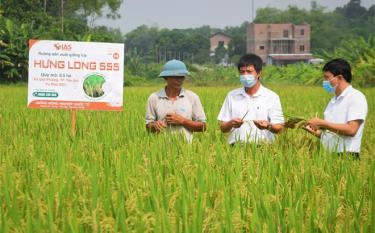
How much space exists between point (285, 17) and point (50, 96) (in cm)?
9036

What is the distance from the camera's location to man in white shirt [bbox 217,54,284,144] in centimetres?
382

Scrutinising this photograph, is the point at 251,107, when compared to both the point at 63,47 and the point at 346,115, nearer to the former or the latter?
the point at 346,115

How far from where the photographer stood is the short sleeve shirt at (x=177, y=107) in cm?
408

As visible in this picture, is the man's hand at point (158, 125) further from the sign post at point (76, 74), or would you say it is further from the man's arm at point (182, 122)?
the sign post at point (76, 74)

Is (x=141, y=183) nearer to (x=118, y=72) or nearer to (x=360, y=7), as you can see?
(x=118, y=72)

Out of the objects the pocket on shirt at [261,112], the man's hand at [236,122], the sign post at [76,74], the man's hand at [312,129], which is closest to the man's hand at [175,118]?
the man's hand at [236,122]

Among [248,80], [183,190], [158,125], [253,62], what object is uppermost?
[253,62]

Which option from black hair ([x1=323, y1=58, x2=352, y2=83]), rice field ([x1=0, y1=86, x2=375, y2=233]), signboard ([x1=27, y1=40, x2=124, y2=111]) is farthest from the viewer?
signboard ([x1=27, y1=40, x2=124, y2=111])

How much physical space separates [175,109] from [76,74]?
6.30 ft

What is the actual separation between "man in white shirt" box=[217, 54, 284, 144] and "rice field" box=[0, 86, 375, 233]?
0.48 feet

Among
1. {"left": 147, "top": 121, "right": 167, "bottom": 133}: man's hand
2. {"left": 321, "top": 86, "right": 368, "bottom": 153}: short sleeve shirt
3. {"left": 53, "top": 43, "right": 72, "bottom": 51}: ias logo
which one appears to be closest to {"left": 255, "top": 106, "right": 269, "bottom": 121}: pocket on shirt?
{"left": 321, "top": 86, "right": 368, "bottom": 153}: short sleeve shirt

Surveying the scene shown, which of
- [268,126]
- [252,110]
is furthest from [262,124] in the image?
[252,110]

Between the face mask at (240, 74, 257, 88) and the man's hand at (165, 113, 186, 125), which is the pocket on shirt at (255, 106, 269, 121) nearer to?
the face mask at (240, 74, 257, 88)

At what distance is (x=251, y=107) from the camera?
385 cm
